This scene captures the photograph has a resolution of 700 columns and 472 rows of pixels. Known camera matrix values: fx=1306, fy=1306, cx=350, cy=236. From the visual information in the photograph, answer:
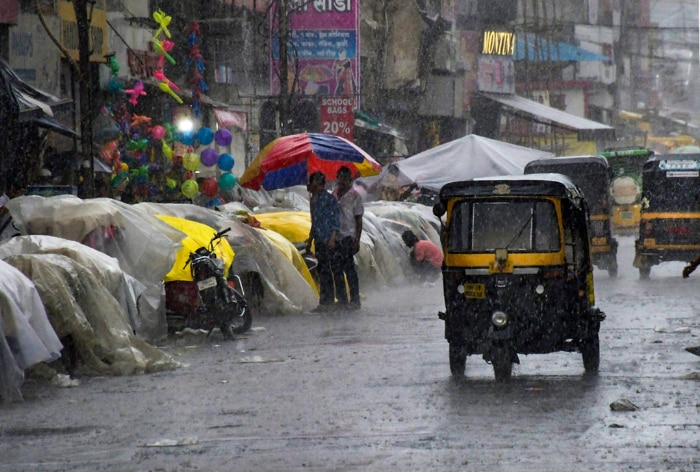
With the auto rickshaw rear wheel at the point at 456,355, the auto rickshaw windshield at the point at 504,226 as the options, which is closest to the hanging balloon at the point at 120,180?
the auto rickshaw windshield at the point at 504,226

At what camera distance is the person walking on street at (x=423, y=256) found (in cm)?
2422

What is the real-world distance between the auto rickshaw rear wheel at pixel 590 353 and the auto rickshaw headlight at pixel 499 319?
2.36ft

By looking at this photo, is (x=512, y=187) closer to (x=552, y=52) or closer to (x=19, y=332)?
(x=19, y=332)

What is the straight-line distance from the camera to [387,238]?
2344 centimetres

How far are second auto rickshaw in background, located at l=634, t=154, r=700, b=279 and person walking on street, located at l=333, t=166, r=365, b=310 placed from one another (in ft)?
25.4

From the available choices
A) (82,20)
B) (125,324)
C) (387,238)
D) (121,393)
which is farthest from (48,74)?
(121,393)

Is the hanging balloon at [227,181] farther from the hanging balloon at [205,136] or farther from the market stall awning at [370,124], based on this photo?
the market stall awning at [370,124]

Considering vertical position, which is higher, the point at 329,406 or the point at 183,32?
the point at 183,32

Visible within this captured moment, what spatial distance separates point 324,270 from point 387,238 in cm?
599

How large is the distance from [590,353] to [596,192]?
53.1ft

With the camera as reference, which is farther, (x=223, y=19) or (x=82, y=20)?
(x=223, y=19)

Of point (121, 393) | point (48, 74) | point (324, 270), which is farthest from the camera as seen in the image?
point (48, 74)

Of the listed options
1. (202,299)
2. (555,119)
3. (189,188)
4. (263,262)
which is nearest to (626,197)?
(555,119)

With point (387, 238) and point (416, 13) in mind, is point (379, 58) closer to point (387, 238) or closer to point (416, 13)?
point (416, 13)
